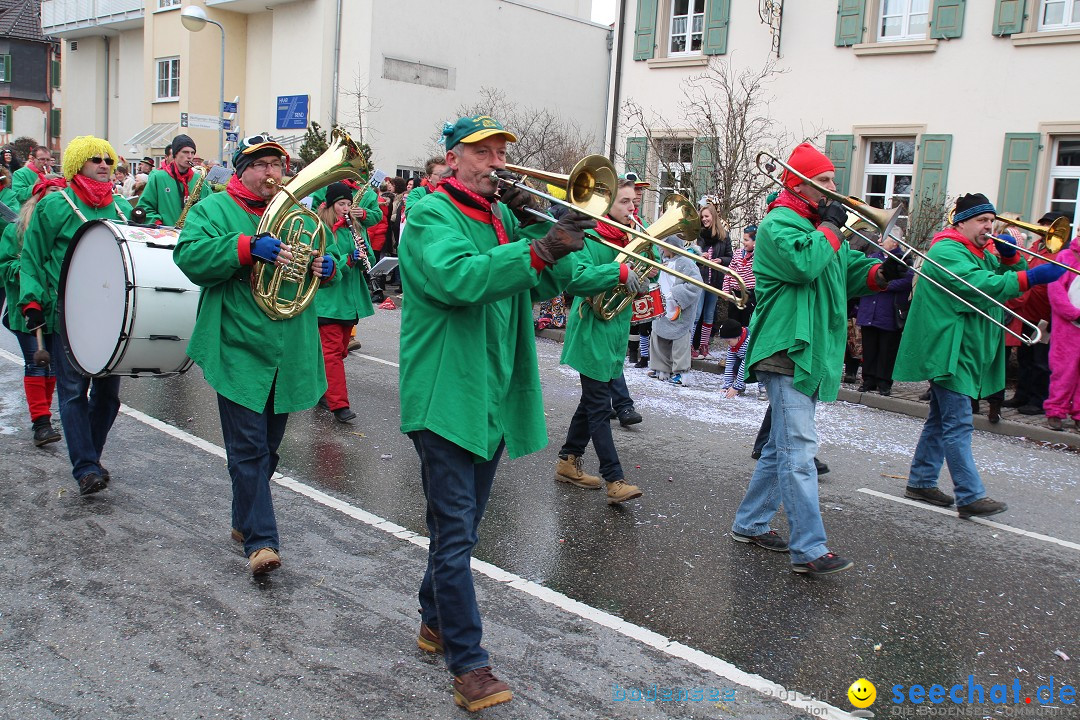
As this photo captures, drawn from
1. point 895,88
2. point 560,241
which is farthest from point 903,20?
point 560,241

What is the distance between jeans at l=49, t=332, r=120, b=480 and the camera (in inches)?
209

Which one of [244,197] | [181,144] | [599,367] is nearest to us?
[244,197]

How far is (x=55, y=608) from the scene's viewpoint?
3883 millimetres

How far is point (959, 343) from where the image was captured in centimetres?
573

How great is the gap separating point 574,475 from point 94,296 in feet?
9.68

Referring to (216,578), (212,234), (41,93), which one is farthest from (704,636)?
(41,93)

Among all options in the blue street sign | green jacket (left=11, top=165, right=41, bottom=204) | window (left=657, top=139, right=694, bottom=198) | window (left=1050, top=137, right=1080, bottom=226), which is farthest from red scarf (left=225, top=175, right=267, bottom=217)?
the blue street sign

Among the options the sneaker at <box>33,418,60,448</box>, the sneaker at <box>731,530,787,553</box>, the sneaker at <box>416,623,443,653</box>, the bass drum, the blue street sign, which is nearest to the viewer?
the sneaker at <box>416,623,443,653</box>

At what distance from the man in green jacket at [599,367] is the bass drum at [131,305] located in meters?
2.21

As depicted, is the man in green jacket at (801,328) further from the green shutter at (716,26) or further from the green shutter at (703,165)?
the green shutter at (716,26)

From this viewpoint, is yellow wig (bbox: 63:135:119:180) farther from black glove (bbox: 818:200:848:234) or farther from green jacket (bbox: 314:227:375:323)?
black glove (bbox: 818:200:848:234)

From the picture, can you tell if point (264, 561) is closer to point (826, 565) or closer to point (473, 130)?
point (473, 130)

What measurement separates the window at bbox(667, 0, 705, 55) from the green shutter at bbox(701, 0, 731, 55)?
0.33 meters

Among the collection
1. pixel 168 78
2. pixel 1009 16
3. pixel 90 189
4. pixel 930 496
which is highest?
pixel 168 78
